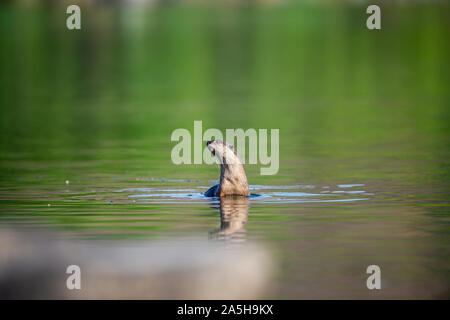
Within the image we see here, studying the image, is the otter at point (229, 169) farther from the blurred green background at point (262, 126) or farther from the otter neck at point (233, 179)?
the blurred green background at point (262, 126)

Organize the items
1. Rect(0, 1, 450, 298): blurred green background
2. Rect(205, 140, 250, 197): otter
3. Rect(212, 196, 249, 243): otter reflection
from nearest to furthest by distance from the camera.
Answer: Rect(212, 196, 249, 243): otter reflection
Rect(0, 1, 450, 298): blurred green background
Rect(205, 140, 250, 197): otter

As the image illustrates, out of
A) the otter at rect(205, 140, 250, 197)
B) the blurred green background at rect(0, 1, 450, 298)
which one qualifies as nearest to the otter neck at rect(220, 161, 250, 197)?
the otter at rect(205, 140, 250, 197)

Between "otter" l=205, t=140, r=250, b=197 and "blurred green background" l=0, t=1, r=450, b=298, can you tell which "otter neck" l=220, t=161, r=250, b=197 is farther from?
"blurred green background" l=0, t=1, r=450, b=298

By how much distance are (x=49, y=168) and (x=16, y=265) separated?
9.31m

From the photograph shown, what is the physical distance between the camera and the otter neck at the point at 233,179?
1994 centimetres

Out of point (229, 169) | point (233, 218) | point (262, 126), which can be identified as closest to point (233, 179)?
point (229, 169)

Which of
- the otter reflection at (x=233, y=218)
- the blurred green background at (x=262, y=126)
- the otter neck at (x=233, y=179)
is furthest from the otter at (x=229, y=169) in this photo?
the blurred green background at (x=262, y=126)

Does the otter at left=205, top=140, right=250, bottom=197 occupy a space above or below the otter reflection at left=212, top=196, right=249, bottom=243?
above

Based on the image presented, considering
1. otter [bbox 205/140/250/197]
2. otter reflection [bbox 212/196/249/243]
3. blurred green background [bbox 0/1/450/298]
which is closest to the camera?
otter reflection [bbox 212/196/249/243]

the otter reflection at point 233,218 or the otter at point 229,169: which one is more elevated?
the otter at point 229,169

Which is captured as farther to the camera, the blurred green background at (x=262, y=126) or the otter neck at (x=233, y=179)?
the otter neck at (x=233, y=179)

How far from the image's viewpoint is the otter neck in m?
19.9

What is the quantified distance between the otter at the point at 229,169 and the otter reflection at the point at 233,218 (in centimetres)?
15

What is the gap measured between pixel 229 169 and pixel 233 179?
20cm
